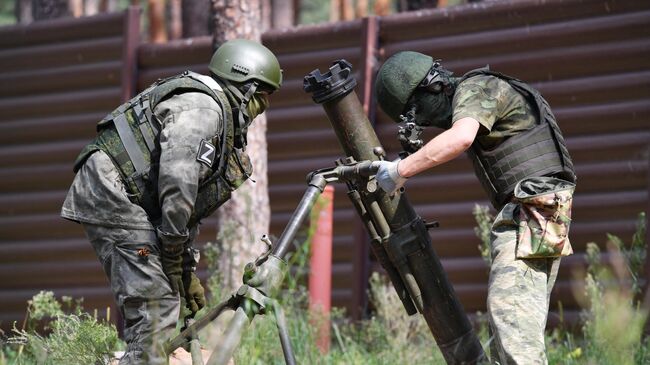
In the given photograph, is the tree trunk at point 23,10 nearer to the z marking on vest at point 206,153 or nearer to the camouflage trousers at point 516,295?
the z marking on vest at point 206,153

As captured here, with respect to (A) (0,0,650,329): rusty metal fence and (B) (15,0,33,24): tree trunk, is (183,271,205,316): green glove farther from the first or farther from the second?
(B) (15,0,33,24): tree trunk

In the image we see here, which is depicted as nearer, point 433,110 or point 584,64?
point 433,110

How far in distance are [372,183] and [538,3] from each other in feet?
11.7

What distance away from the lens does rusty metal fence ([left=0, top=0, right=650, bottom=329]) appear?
8.19m

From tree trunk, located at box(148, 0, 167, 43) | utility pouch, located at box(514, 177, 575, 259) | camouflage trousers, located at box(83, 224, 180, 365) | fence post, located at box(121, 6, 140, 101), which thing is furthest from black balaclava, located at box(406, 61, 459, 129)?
tree trunk, located at box(148, 0, 167, 43)

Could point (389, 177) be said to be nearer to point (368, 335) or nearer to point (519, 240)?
point (519, 240)

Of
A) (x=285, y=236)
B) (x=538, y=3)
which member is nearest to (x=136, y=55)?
(x=538, y=3)

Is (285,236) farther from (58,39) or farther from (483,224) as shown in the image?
(58,39)

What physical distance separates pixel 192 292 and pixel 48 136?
5336 millimetres

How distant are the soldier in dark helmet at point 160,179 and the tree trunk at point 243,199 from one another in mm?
2293

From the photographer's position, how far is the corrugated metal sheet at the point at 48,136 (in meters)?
10.7

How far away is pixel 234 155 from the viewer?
585cm

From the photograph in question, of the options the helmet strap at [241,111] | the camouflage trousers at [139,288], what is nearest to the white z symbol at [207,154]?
the helmet strap at [241,111]

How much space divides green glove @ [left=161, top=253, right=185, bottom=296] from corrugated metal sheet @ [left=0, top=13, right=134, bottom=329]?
489 centimetres
